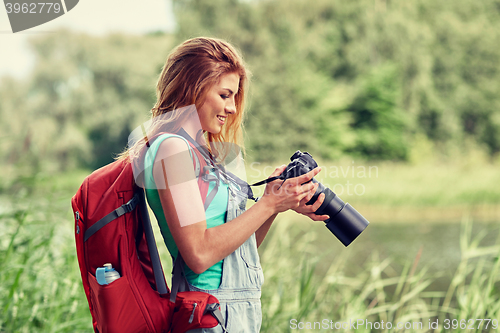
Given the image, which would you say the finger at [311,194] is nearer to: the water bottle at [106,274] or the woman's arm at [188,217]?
the woman's arm at [188,217]

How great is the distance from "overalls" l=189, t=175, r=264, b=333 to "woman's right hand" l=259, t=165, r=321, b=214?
0.08 meters

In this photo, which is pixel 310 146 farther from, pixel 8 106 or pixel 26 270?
pixel 26 270

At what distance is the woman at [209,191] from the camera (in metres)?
0.81

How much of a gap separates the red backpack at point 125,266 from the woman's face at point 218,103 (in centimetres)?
11

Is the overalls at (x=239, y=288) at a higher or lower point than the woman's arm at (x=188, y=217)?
lower

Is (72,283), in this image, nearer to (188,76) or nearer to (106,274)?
(106,274)

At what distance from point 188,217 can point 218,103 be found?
0.29 meters

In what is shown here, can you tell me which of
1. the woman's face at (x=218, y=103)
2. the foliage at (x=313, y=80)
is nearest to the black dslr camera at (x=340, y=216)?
the woman's face at (x=218, y=103)

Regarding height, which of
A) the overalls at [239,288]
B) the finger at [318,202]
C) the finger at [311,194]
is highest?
the finger at [311,194]

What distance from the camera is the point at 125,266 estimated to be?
834mm

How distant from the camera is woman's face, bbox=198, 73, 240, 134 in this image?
3.09 feet

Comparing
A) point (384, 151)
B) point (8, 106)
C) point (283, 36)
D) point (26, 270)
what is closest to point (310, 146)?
point (384, 151)

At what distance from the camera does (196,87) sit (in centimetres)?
91

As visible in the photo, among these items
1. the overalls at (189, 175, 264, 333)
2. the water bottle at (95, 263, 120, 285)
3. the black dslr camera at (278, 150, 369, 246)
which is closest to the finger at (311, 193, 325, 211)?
the black dslr camera at (278, 150, 369, 246)
